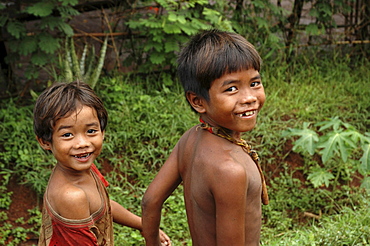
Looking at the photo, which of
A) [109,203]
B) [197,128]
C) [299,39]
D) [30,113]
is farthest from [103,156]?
[299,39]

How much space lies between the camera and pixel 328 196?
430cm

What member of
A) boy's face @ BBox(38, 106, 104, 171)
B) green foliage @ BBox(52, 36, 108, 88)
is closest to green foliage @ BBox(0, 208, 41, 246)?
green foliage @ BBox(52, 36, 108, 88)

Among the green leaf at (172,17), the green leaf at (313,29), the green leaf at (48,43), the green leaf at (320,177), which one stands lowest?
the green leaf at (320,177)

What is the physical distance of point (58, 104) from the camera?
2.15m

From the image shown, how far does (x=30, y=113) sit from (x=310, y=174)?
279 cm

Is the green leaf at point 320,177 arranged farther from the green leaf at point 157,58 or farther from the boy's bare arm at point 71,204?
the boy's bare arm at point 71,204

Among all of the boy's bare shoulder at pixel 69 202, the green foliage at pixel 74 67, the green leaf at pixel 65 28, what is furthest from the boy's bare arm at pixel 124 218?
the green leaf at pixel 65 28

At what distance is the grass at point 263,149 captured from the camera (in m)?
3.83

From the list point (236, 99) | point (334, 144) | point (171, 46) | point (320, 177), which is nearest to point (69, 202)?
point (236, 99)

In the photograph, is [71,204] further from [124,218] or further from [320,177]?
[320,177]

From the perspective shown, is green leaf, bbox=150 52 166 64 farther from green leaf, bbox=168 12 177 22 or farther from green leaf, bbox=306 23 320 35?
green leaf, bbox=306 23 320 35

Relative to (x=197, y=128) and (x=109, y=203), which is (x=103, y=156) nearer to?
(x=109, y=203)

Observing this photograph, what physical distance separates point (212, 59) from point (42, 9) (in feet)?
10.4

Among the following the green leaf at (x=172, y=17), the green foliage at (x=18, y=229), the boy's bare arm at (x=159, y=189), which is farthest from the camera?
the green leaf at (x=172, y=17)
